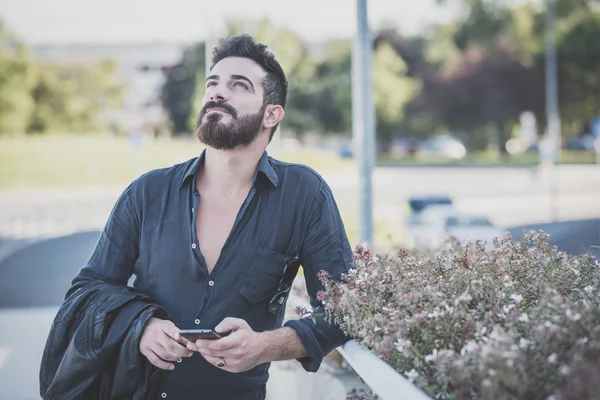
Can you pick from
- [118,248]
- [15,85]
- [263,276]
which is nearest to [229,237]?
[263,276]

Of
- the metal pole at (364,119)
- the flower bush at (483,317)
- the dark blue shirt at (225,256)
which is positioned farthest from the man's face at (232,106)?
the metal pole at (364,119)

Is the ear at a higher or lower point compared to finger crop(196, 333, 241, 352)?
higher

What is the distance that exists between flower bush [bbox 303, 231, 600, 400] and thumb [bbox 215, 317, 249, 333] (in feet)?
0.99

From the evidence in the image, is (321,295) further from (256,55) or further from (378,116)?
(378,116)

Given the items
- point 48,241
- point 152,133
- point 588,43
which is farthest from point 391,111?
point 48,241

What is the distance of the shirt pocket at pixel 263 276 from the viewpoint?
2.60 m

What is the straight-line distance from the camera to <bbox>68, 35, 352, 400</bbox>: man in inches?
101

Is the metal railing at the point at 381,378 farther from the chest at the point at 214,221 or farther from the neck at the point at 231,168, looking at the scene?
the neck at the point at 231,168

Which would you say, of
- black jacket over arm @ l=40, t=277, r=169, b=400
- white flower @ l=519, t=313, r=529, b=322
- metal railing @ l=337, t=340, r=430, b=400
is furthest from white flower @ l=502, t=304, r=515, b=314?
black jacket over arm @ l=40, t=277, r=169, b=400

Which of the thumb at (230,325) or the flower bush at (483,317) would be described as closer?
the flower bush at (483,317)

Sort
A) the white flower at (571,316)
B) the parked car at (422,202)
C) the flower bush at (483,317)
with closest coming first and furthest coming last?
the flower bush at (483,317) < the white flower at (571,316) < the parked car at (422,202)

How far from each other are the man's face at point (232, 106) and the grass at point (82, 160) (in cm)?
3566

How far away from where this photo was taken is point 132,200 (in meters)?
2.72

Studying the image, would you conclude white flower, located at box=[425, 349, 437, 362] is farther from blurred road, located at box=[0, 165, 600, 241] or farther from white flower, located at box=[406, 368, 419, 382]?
blurred road, located at box=[0, 165, 600, 241]
